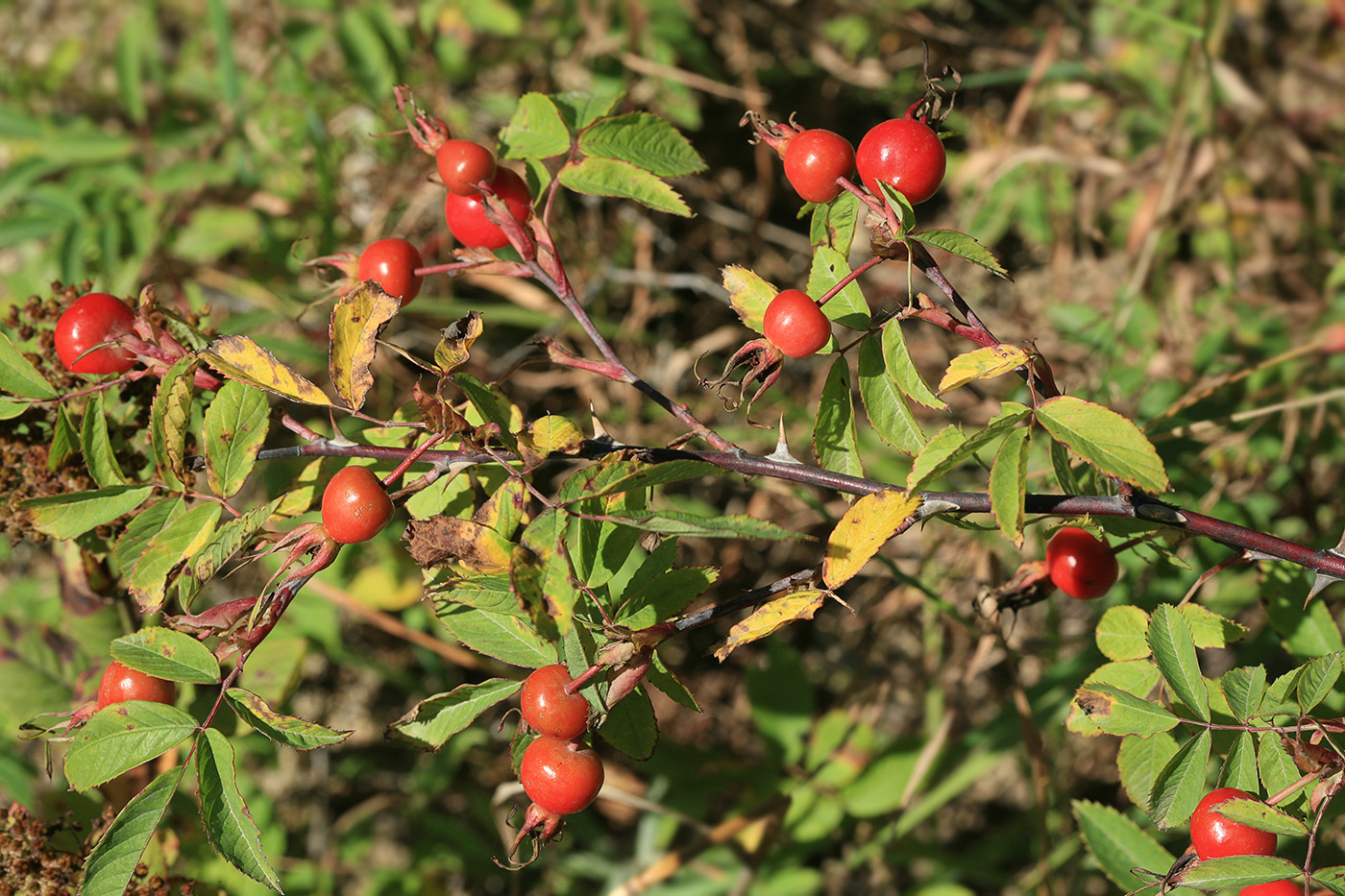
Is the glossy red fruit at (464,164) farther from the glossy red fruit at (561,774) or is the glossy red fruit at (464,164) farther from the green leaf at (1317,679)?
the green leaf at (1317,679)

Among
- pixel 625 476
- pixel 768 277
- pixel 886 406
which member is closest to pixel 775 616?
pixel 625 476

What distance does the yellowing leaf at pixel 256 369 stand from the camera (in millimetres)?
1308

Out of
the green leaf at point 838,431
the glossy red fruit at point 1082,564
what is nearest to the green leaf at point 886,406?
the green leaf at point 838,431

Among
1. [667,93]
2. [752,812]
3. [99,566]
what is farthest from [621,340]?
[99,566]

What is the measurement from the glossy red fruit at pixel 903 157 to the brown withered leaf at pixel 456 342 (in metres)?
0.63

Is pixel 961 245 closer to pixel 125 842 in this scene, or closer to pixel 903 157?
pixel 903 157

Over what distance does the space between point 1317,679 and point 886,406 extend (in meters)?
0.73

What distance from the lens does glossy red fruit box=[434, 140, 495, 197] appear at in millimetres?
1444

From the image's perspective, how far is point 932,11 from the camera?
3656 millimetres

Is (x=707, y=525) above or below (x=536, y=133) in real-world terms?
below

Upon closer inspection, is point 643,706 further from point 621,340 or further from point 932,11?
Answer: point 932,11

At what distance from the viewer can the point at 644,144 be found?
63.2 inches

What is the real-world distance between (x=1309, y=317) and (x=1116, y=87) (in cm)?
102

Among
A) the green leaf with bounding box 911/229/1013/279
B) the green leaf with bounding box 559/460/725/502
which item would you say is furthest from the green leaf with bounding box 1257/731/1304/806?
the green leaf with bounding box 559/460/725/502
